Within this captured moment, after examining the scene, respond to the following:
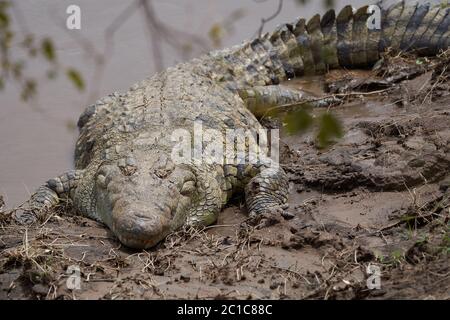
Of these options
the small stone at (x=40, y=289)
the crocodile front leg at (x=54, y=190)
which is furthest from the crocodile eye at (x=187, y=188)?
the small stone at (x=40, y=289)

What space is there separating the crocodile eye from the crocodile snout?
0.48 meters

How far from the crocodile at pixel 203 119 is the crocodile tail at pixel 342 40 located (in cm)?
1

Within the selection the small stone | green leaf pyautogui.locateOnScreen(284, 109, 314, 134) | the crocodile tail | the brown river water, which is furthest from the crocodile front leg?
green leaf pyautogui.locateOnScreen(284, 109, 314, 134)

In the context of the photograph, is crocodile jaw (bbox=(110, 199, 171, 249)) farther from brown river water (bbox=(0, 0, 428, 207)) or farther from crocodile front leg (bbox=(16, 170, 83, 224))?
brown river water (bbox=(0, 0, 428, 207))

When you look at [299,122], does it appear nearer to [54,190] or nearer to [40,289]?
[40,289]

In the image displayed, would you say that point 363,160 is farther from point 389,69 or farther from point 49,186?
point 49,186

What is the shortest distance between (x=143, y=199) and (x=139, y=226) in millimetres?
313

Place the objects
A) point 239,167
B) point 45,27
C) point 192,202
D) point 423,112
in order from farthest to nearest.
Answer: point 45,27, point 423,112, point 239,167, point 192,202

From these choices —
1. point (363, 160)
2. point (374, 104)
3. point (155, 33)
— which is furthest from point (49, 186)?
point (155, 33)

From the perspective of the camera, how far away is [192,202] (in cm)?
560

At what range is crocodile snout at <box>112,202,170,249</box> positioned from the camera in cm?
A: 482

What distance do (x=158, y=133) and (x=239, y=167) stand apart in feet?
2.66

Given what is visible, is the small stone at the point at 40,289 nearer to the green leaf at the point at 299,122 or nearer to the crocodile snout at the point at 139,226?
the crocodile snout at the point at 139,226

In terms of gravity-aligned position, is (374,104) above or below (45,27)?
below
